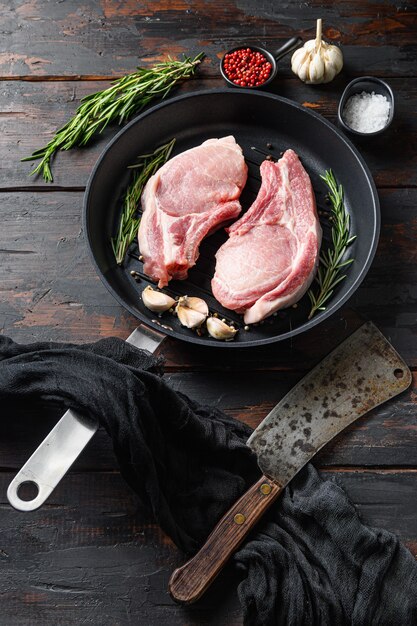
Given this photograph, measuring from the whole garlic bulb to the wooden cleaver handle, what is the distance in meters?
1.19

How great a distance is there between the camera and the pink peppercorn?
2.40 m

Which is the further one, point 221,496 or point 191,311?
point 191,311

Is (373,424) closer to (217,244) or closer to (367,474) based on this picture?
(367,474)

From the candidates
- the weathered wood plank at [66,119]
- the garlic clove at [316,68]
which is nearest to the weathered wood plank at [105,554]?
the weathered wood plank at [66,119]

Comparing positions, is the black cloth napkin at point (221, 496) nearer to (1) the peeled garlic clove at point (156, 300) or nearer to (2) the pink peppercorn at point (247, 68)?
(1) the peeled garlic clove at point (156, 300)

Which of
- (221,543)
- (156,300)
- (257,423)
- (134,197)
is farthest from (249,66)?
(221,543)

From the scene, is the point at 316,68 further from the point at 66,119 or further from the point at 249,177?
the point at 66,119

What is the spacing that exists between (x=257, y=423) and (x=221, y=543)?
344 millimetres

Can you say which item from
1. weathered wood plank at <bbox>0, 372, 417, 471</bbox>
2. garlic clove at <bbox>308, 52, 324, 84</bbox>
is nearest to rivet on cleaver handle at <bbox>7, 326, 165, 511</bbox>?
weathered wood plank at <bbox>0, 372, 417, 471</bbox>

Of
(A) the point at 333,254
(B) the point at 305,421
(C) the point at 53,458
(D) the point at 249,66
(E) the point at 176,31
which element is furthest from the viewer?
(E) the point at 176,31

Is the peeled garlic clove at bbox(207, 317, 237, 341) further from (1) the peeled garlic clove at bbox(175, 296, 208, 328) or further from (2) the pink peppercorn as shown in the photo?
(2) the pink peppercorn

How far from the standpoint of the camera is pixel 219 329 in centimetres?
220

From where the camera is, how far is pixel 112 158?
2338 millimetres

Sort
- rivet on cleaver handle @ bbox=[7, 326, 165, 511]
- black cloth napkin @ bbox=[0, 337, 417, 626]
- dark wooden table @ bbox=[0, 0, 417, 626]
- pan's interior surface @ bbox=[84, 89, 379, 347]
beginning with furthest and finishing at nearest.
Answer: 1. pan's interior surface @ bbox=[84, 89, 379, 347]
2. dark wooden table @ bbox=[0, 0, 417, 626]
3. black cloth napkin @ bbox=[0, 337, 417, 626]
4. rivet on cleaver handle @ bbox=[7, 326, 165, 511]
